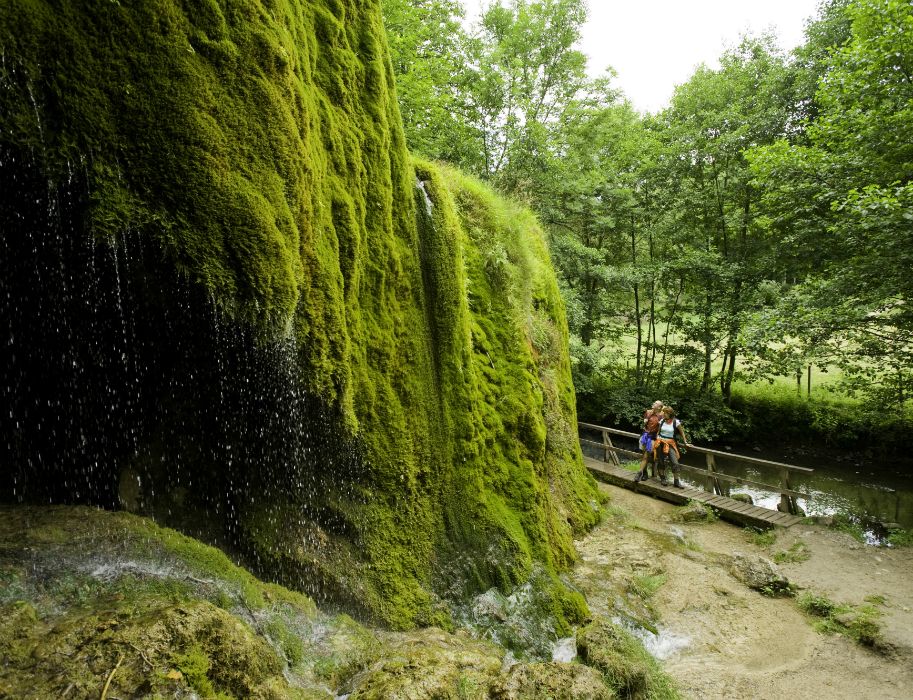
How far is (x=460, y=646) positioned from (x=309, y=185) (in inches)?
170

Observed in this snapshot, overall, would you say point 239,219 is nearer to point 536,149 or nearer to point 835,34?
point 536,149

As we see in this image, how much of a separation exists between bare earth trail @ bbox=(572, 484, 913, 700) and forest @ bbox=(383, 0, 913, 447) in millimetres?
5313

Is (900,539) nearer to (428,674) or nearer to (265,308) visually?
(428,674)

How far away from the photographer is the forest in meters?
12.9

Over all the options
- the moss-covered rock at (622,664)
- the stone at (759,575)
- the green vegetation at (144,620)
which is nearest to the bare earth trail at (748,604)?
the stone at (759,575)

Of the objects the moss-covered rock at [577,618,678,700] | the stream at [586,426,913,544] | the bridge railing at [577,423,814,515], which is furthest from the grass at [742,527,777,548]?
the moss-covered rock at [577,618,678,700]

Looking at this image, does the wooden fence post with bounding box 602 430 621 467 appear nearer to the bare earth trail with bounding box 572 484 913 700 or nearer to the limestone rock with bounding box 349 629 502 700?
the bare earth trail with bounding box 572 484 913 700

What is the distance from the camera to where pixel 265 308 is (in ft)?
11.3

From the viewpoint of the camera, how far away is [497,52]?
16.2m

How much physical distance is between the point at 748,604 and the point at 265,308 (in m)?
7.78

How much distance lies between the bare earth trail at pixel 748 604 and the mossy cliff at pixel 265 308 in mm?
1381

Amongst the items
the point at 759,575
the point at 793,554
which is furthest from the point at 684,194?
the point at 759,575

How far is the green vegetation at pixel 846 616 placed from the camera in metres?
6.02

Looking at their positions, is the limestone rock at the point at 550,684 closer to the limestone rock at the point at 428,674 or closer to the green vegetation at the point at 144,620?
the limestone rock at the point at 428,674
